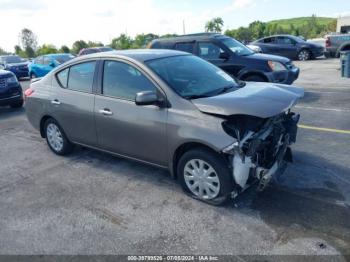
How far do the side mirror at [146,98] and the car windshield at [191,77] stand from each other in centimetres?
27

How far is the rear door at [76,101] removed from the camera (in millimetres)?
4750

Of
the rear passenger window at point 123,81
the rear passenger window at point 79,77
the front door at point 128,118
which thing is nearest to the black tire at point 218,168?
the front door at point 128,118

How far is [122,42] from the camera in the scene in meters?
49.9

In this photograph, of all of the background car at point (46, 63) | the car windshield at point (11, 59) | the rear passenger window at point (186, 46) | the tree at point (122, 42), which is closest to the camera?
the rear passenger window at point (186, 46)

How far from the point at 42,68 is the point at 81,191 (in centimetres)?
1349

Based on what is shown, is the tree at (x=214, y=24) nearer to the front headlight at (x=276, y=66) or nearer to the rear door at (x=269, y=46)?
the rear door at (x=269, y=46)

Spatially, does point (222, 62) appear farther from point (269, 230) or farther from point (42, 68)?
point (42, 68)

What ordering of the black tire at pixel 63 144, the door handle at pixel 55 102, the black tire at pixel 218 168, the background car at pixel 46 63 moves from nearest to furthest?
the black tire at pixel 218 168, the door handle at pixel 55 102, the black tire at pixel 63 144, the background car at pixel 46 63

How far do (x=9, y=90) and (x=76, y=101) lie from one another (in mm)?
5927

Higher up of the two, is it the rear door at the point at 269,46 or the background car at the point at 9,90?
the rear door at the point at 269,46

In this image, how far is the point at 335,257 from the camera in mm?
2875

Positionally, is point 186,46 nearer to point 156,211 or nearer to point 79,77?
→ point 79,77

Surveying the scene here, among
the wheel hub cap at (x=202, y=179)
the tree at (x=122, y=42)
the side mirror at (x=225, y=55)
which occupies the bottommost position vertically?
the wheel hub cap at (x=202, y=179)

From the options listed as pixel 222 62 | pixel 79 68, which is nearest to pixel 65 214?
pixel 79 68
